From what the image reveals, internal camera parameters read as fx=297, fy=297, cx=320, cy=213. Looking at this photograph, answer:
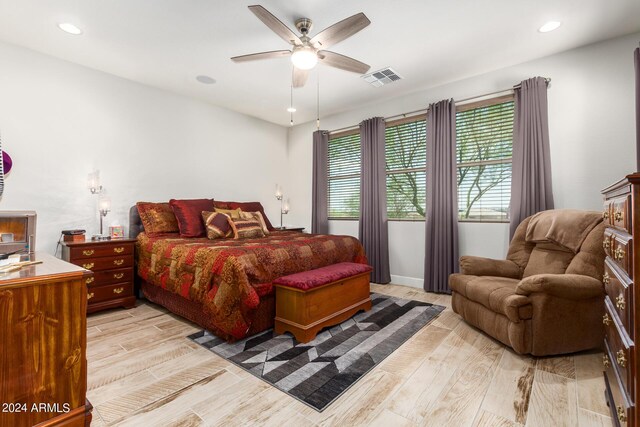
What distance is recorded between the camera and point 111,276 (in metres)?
3.15

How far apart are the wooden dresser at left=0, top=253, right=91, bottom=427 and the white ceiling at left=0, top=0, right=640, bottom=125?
2.28 m

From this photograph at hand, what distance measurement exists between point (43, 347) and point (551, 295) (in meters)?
2.81

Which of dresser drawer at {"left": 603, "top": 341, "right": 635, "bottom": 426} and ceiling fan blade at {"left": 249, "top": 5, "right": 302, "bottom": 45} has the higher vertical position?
ceiling fan blade at {"left": 249, "top": 5, "right": 302, "bottom": 45}

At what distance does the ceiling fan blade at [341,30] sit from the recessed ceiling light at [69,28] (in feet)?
7.10

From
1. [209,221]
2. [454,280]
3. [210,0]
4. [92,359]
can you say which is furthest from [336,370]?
[210,0]

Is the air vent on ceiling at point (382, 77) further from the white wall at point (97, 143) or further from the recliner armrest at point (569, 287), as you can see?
the recliner armrest at point (569, 287)

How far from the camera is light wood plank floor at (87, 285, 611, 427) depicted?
59.6 inches

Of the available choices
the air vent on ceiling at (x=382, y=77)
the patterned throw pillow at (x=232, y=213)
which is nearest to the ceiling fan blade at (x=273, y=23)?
the air vent on ceiling at (x=382, y=77)

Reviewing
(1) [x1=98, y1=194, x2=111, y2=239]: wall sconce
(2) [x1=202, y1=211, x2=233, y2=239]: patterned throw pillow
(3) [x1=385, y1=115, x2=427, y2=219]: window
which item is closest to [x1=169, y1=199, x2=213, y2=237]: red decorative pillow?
(2) [x1=202, y1=211, x2=233, y2=239]: patterned throw pillow

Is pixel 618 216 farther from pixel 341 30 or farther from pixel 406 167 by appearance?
pixel 406 167

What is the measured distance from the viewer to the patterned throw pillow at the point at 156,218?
141 inches

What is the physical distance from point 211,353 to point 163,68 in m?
3.14

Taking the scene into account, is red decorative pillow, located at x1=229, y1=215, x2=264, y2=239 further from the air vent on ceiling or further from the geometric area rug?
the air vent on ceiling

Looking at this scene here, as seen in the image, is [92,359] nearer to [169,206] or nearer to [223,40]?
[169,206]
